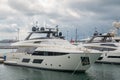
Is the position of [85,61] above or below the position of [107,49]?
below

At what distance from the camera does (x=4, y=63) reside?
167ft

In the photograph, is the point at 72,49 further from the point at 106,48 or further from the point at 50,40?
the point at 106,48

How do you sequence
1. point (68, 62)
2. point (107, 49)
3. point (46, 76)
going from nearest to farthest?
point (46, 76)
point (68, 62)
point (107, 49)

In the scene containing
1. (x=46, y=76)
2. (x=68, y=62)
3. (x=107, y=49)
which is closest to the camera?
(x=46, y=76)

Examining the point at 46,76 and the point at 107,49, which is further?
the point at 107,49

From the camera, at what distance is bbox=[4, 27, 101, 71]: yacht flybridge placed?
38594 millimetres

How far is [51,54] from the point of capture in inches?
1599

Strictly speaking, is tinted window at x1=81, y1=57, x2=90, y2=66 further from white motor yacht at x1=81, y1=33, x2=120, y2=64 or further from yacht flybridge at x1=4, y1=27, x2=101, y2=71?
white motor yacht at x1=81, y1=33, x2=120, y2=64

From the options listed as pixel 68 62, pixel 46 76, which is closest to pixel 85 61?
pixel 68 62

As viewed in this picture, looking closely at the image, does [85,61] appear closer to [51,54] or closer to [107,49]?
[51,54]

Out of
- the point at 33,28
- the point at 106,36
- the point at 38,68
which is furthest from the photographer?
the point at 106,36

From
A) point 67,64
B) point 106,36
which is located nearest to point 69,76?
point 67,64

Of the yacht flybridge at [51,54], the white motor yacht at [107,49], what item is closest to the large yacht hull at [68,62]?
the yacht flybridge at [51,54]

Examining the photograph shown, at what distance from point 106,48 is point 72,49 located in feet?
54.4
